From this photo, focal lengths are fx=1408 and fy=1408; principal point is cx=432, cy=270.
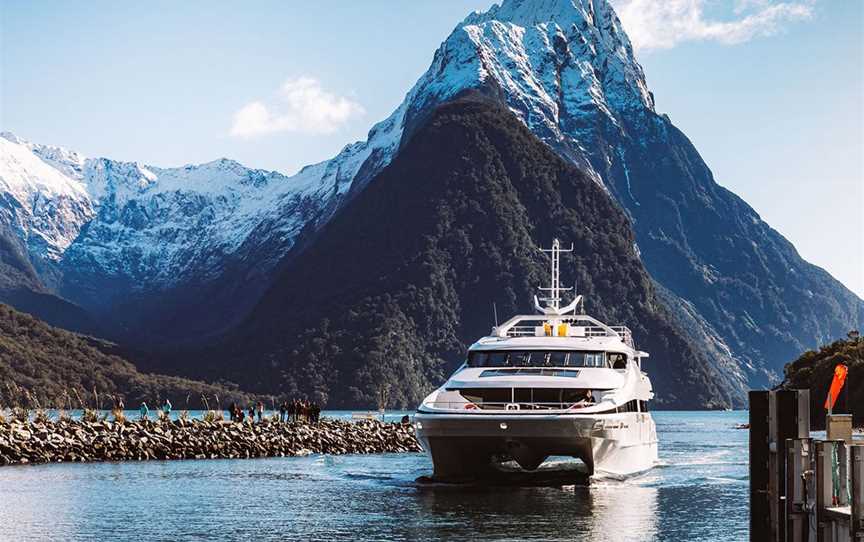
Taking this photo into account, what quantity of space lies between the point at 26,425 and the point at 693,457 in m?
37.6

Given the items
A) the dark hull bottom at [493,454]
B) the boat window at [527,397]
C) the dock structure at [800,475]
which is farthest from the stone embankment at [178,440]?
the dock structure at [800,475]

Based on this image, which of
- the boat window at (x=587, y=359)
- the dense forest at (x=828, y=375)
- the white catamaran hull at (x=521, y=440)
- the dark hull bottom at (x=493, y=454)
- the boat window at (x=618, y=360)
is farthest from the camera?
the dense forest at (x=828, y=375)

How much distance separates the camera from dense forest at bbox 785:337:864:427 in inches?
4870

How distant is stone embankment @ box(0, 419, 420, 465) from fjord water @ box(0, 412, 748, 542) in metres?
3.12

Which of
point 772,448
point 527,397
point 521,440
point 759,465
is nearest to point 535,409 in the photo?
point 527,397

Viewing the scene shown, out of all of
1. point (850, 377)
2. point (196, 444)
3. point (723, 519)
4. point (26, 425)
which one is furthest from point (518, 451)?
point (850, 377)

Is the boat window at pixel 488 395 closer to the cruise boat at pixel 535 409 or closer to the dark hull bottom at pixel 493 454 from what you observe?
the cruise boat at pixel 535 409

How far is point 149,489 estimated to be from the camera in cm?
5259

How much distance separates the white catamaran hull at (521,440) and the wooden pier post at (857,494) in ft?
78.8

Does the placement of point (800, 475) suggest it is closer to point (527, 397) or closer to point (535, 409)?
point (535, 409)

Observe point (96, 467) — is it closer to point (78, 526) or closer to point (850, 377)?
point (78, 526)

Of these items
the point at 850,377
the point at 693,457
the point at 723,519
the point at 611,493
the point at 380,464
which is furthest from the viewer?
the point at 850,377

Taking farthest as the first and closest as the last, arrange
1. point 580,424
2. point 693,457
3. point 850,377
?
point 850,377, point 693,457, point 580,424

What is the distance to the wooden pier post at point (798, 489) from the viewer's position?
26188 mm
